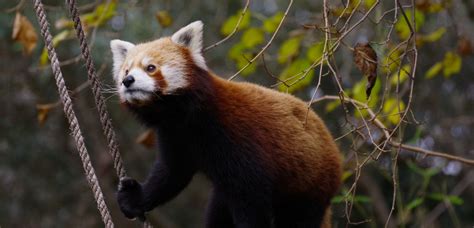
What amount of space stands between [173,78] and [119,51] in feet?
1.60

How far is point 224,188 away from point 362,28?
4.68 meters

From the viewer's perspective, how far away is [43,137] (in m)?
11.7

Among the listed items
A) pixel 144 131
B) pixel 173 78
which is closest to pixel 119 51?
pixel 173 78

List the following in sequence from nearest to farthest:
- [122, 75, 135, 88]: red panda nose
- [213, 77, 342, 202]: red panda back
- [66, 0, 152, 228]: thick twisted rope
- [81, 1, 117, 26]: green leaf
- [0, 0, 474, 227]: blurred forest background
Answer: [66, 0, 152, 228]: thick twisted rope
[122, 75, 135, 88]: red panda nose
[213, 77, 342, 202]: red panda back
[81, 1, 117, 26]: green leaf
[0, 0, 474, 227]: blurred forest background

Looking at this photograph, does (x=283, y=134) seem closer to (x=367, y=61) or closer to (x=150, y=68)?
(x=367, y=61)

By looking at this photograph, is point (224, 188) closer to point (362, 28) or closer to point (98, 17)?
point (98, 17)

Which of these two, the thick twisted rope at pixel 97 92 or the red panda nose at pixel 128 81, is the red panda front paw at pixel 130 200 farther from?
the red panda nose at pixel 128 81

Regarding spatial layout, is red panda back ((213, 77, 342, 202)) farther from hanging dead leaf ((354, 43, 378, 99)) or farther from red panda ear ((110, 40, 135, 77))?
red panda ear ((110, 40, 135, 77))

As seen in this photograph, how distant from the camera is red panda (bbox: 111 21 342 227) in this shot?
391 cm

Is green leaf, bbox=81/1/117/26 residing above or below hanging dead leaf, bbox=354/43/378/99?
below

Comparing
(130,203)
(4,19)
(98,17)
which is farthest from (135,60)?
(4,19)

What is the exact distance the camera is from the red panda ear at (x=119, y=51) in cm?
423

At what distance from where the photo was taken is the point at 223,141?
397cm

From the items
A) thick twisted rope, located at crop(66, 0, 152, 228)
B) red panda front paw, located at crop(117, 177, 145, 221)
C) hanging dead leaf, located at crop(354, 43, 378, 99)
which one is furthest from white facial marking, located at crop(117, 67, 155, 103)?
hanging dead leaf, located at crop(354, 43, 378, 99)
